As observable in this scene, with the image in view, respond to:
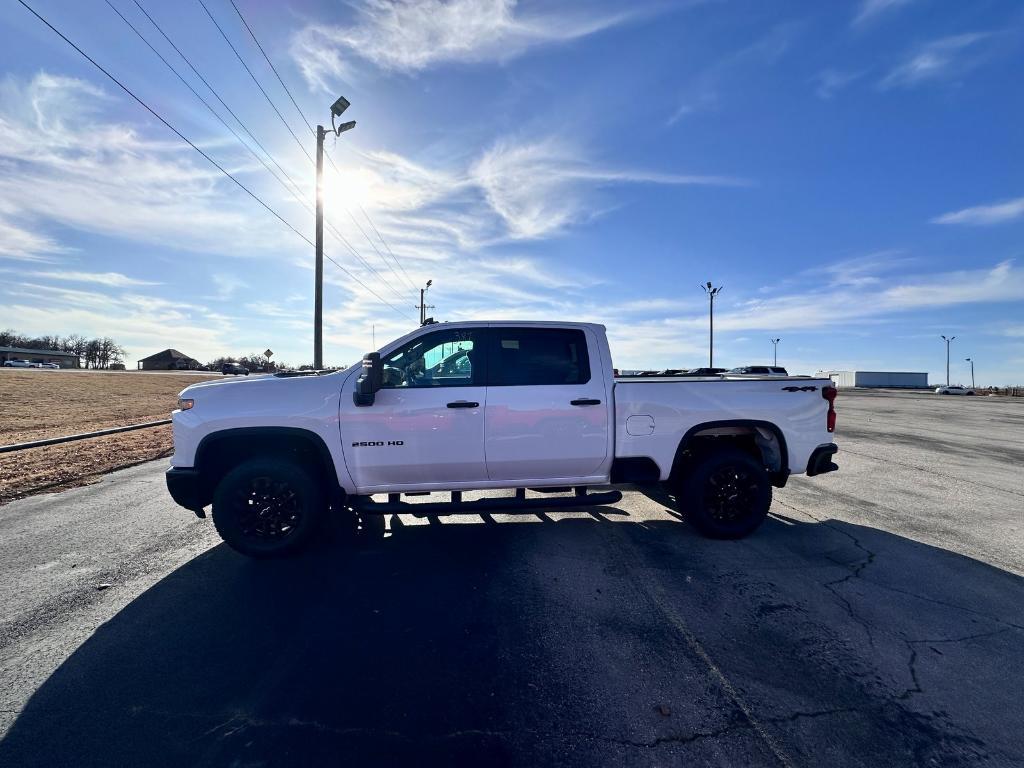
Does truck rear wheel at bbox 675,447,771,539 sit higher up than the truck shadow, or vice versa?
truck rear wheel at bbox 675,447,771,539

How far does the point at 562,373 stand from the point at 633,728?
2.88m

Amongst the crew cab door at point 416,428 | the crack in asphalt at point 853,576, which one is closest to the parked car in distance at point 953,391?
the crack in asphalt at point 853,576

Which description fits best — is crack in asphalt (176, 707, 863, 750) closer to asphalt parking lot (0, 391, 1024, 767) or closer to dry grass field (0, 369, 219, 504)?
asphalt parking lot (0, 391, 1024, 767)

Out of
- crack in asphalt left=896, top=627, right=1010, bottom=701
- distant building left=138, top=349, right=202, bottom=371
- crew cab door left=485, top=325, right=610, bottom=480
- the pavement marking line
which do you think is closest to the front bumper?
crew cab door left=485, top=325, right=610, bottom=480

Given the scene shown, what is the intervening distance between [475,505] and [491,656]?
5.24 ft

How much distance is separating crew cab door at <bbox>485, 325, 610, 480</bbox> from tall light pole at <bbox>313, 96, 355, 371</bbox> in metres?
10.2

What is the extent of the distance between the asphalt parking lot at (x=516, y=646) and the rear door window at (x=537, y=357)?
1.66m

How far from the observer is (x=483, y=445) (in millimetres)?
4258

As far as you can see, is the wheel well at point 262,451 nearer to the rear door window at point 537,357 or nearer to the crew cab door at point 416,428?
the crew cab door at point 416,428

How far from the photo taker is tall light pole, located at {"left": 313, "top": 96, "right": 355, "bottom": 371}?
1313 cm

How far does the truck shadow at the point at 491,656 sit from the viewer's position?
2.15 metres

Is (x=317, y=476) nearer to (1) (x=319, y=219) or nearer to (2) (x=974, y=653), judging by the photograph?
(2) (x=974, y=653)

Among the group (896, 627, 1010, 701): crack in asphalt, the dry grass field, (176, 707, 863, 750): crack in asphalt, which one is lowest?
(176, 707, 863, 750): crack in asphalt

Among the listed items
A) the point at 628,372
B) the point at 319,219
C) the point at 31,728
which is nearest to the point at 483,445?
the point at 628,372
